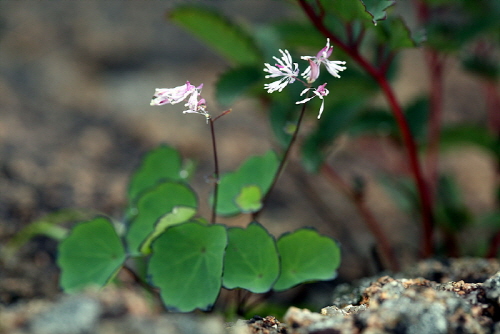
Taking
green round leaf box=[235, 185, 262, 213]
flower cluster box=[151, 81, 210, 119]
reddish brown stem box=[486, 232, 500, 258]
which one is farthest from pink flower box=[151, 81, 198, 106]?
reddish brown stem box=[486, 232, 500, 258]

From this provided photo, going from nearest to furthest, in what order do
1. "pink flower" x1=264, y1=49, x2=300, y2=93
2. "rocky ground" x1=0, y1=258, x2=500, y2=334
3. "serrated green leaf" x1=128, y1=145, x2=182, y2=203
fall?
1. "rocky ground" x1=0, y1=258, x2=500, y2=334
2. "pink flower" x1=264, y1=49, x2=300, y2=93
3. "serrated green leaf" x1=128, y1=145, x2=182, y2=203

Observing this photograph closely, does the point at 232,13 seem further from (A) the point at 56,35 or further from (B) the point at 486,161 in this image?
(B) the point at 486,161

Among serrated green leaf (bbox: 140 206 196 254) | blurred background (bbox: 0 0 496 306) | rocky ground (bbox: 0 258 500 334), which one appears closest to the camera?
rocky ground (bbox: 0 258 500 334)

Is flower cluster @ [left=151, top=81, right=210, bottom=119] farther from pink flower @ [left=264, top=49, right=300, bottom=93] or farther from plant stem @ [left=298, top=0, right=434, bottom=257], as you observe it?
plant stem @ [left=298, top=0, right=434, bottom=257]

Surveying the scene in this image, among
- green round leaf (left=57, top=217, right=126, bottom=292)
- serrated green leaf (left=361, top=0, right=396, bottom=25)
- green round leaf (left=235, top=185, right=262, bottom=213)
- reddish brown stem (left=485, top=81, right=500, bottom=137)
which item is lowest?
green round leaf (left=57, top=217, right=126, bottom=292)

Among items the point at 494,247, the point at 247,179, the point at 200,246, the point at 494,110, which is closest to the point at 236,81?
the point at 247,179

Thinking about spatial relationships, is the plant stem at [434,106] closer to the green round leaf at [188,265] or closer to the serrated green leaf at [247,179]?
the serrated green leaf at [247,179]

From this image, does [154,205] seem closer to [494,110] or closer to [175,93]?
[175,93]

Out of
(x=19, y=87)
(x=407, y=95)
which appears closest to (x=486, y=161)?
(x=407, y=95)
